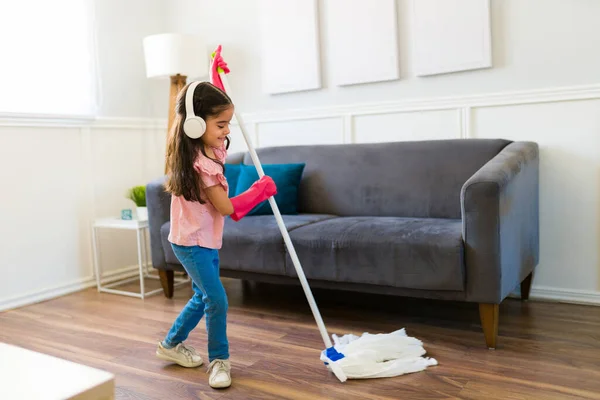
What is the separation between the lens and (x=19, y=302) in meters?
3.15

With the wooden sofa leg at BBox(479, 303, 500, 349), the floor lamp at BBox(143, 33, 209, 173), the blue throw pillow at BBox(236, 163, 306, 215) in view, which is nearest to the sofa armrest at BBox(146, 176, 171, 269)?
the blue throw pillow at BBox(236, 163, 306, 215)

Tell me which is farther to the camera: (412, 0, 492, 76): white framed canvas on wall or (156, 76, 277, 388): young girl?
(412, 0, 492, 76): white framed canvas on wall

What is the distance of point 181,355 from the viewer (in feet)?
7.09

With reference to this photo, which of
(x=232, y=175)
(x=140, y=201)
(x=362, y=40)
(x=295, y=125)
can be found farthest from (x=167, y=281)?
(x=362, y=40)

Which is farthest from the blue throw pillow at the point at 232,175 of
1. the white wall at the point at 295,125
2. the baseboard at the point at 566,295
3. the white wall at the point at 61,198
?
the baseboard at the point at 566,295

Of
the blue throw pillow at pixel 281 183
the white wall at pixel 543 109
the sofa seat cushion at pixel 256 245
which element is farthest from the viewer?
the blue throw pillow at pixel 281 183

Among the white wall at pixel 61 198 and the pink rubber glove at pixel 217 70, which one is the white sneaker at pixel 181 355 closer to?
the pink rubber glove at pixel 217 70

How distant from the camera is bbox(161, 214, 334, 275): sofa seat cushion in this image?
8.55 feet

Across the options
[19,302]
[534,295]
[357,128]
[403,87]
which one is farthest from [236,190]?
[534,295]

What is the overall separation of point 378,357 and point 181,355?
2.37 feet

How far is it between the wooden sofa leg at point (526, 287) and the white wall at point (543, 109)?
0.10 meters

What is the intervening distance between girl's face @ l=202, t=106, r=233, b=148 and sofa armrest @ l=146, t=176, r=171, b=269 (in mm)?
1223

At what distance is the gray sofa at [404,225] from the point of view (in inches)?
85.5

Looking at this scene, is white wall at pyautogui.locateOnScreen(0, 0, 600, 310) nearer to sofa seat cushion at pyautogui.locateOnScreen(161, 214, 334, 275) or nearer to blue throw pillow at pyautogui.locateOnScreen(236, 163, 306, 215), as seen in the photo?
blue throw pillow at pyautogui.locateOnScreen(236, 163, 306, 215)
